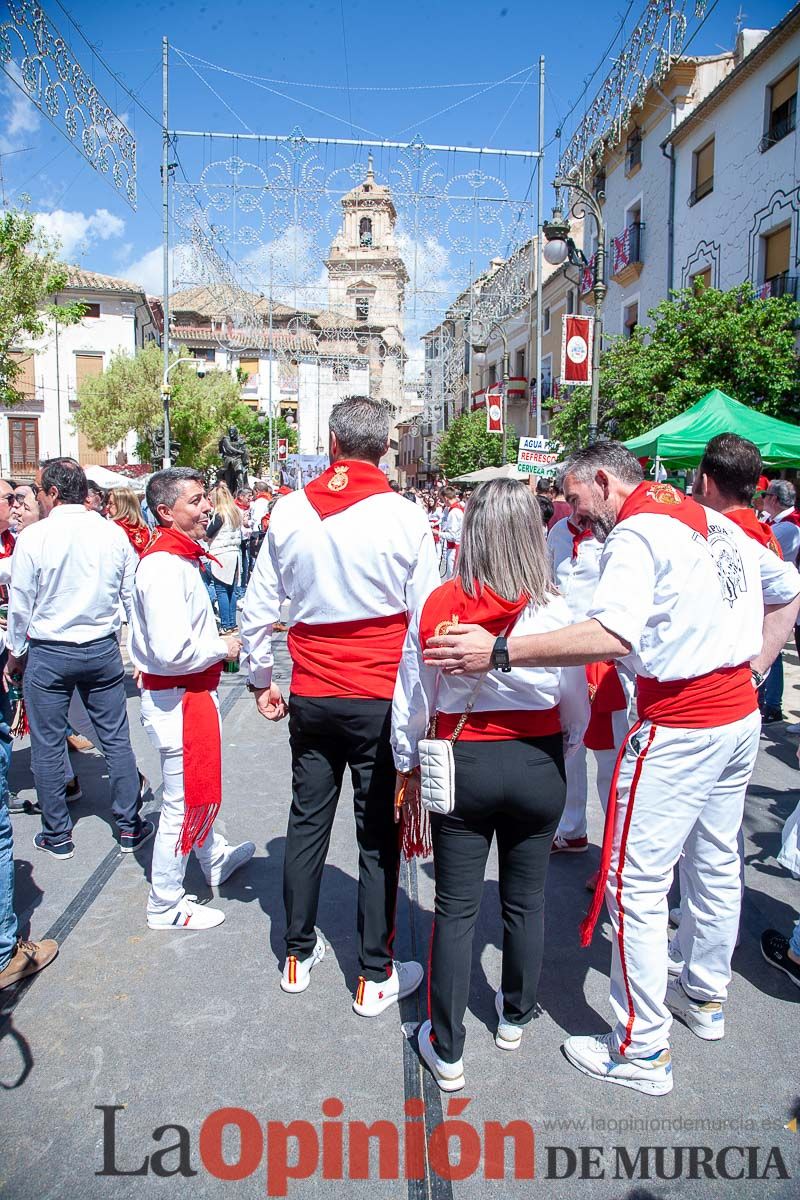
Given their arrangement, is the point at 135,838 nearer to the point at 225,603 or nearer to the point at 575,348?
the point at 225,603

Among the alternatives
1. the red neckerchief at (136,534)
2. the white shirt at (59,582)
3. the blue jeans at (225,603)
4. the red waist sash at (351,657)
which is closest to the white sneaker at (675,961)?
the red waist sash at (351,657)

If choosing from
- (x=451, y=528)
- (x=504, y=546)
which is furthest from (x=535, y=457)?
(x=504, y=546)

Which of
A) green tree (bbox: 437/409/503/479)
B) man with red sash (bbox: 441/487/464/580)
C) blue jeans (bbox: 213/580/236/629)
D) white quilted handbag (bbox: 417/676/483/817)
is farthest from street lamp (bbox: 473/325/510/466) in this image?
white quilted handbag (bbox: 417/676/483/817)

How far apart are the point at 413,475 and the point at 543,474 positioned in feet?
217

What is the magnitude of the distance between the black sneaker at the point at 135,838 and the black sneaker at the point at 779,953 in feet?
9.76

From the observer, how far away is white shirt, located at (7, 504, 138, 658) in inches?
154

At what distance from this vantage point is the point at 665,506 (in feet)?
7.63

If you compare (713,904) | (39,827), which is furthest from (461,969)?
(39,827)

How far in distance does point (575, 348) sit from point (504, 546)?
456 inches

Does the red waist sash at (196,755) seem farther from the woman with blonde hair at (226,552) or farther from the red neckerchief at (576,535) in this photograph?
the woman with blonde hair at (226,552)

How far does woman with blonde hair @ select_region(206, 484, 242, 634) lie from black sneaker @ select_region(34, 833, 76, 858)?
5219mm

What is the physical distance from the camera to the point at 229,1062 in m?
2.53

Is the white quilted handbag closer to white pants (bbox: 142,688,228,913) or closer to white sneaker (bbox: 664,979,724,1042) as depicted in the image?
white sneaker (bbox: 664,979,724,1042)

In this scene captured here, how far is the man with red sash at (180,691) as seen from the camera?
317 centimetres
